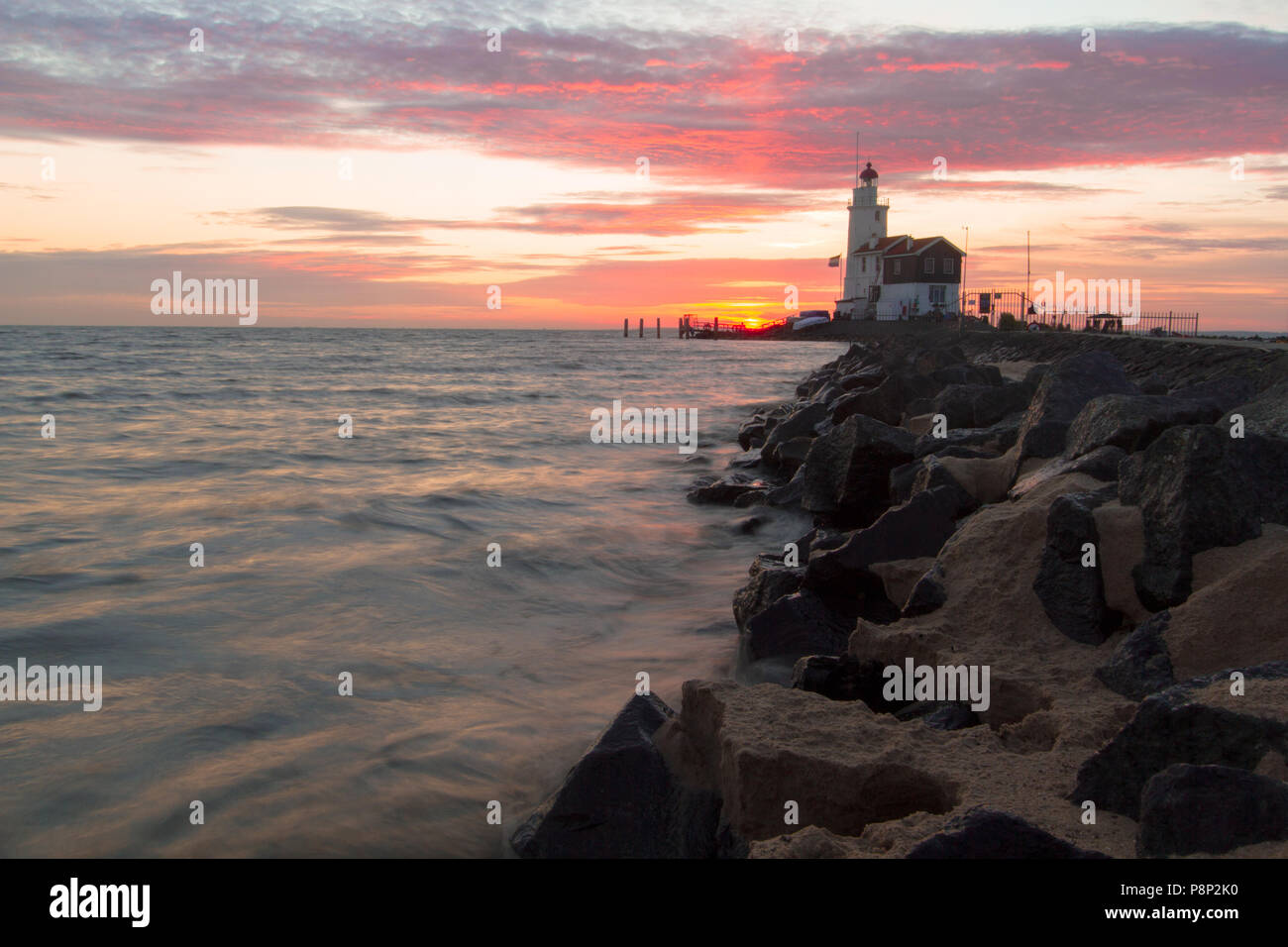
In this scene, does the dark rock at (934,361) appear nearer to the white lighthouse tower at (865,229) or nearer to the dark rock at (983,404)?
the dark rock at (983,404)

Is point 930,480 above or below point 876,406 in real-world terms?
below

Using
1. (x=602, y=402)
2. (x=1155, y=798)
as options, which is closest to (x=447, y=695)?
(x=1155, y=798)

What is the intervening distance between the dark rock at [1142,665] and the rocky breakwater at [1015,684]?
0.04 ft

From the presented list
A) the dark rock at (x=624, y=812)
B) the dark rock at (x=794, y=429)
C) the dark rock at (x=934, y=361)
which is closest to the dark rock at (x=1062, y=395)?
the dark rock at (x=624, y=812)

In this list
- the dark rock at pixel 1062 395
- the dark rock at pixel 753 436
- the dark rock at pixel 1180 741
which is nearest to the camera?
the dark rock at pixel 1180 741

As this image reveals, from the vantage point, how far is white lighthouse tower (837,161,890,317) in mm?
73375

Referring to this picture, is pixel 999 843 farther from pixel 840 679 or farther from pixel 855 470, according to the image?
pixel 855 470

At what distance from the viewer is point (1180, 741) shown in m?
3.09

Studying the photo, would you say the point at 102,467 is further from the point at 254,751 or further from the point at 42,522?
the point at 254,751

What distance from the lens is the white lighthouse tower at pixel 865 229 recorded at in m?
73.4

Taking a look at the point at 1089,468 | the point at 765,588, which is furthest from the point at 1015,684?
the point at 1089,468

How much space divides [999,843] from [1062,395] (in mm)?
6286

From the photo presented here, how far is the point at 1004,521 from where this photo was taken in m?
5.63

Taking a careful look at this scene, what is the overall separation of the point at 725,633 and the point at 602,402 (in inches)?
956
